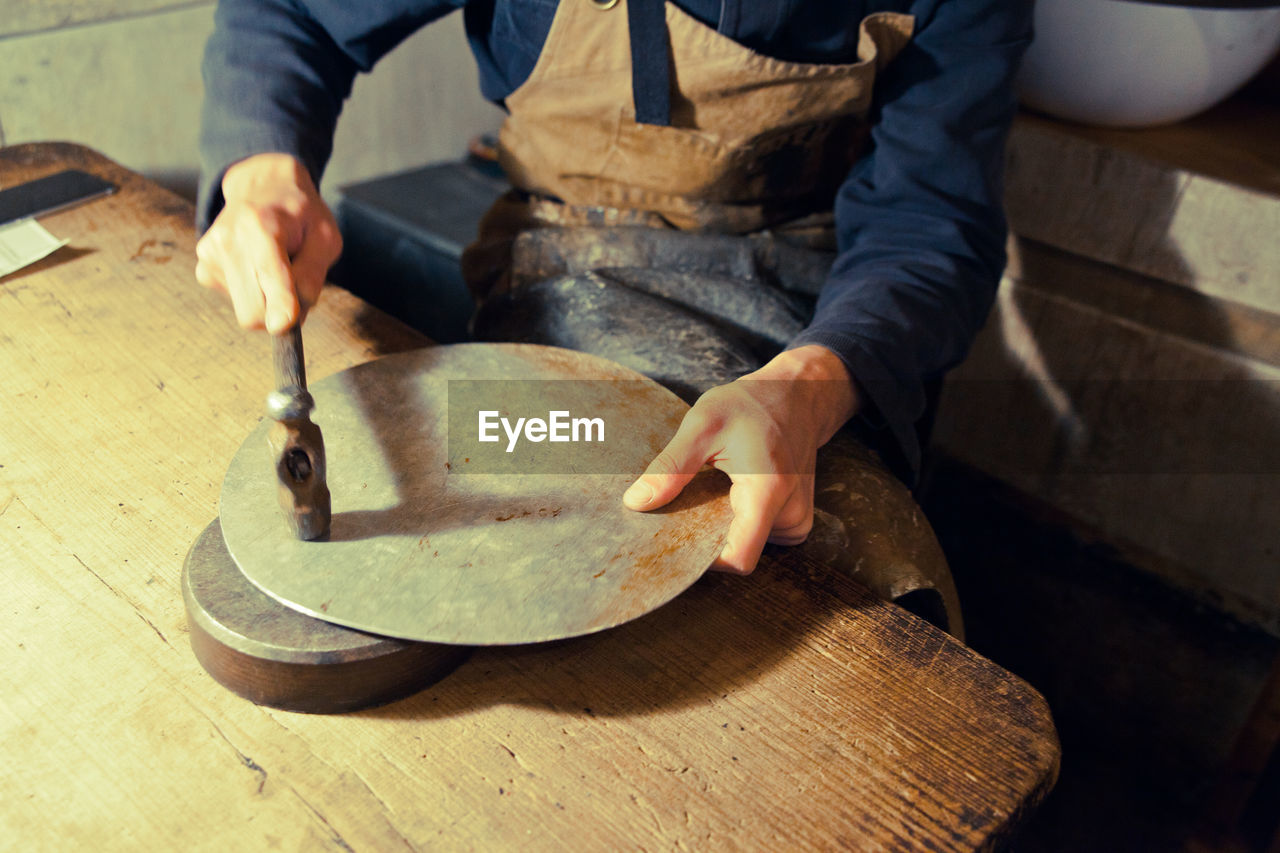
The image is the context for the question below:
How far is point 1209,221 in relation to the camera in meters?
1.38

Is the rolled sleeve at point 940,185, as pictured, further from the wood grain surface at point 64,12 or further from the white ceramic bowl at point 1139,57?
the wood grain surface at point 64,12

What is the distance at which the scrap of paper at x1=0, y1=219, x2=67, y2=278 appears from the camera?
113 cm

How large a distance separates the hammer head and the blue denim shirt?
0.51 metres

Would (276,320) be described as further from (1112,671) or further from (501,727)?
(1112,671)

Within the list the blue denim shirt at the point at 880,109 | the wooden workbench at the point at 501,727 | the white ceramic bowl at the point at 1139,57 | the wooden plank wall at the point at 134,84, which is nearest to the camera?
the wooden workbench at the point at 501,727

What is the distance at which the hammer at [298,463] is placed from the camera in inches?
26.4

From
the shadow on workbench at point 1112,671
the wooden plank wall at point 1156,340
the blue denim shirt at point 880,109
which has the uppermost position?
the blue denim shirt at point 880,109

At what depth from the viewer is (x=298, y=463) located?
26.6 inches

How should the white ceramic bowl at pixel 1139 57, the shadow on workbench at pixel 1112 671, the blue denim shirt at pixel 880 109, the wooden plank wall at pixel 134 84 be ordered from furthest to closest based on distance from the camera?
the wooden plank wall at pixel 134 84
the shadow on workbench at pixel 1112 671
the white ceramic bowl at pixel 1139 57
the blue denim shirt at pixel 880 109

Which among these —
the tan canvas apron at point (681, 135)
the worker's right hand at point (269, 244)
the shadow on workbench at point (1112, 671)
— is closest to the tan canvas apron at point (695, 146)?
the tan canvas apron at point (681, 135)

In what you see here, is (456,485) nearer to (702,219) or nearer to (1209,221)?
(702,219)

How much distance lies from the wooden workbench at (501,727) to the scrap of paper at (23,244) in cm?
38

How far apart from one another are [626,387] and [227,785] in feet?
1.63

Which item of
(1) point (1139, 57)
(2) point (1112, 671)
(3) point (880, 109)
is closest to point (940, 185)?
(3) point (880, 109)
